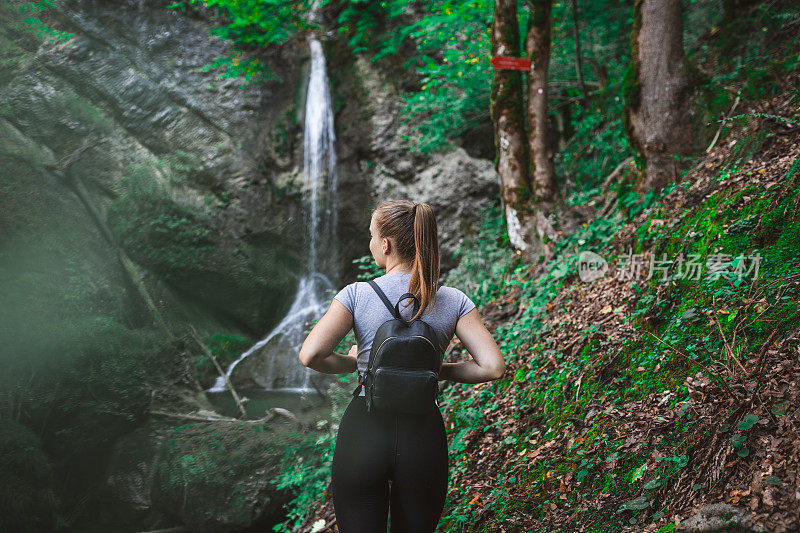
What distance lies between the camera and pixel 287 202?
35.5ft

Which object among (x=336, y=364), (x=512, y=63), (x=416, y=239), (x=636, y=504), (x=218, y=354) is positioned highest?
(x=512, y=63)

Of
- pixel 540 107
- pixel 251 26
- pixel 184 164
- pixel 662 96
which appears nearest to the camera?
pixel 662 96

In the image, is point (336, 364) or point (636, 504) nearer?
point (336, 364)

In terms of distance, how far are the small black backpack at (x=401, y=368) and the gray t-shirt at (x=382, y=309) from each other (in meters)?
0.06

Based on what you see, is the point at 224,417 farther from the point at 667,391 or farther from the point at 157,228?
the point at 667,391

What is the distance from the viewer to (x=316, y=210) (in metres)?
10.8

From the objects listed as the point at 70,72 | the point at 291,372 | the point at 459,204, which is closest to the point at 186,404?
the point at 291,372

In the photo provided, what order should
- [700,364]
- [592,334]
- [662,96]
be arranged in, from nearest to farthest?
1. [700,364]
2. [592,334]
3. [662,96]

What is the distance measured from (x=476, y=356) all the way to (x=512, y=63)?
492 cm

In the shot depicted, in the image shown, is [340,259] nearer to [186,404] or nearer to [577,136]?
[186,404]

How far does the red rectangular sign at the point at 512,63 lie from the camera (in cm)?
567

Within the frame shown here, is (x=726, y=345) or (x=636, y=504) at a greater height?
(x=726, y=345)

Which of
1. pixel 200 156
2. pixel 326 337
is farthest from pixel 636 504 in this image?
pixel 200 156

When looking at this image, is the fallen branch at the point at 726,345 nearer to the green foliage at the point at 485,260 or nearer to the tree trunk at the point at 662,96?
the tree trunk at the point at 662,96
